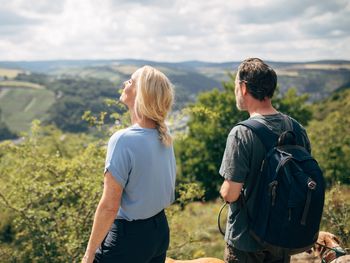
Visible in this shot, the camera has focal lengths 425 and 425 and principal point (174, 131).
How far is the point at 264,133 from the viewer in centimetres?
309

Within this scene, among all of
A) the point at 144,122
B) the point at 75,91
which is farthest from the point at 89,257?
the point at 75,91

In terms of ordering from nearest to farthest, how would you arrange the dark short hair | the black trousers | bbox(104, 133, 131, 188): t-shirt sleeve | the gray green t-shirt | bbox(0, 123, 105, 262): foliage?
bbox(104, 133, 131, 188): t-shirt sleeve
the black trousers
the gray green t-shirt
the dark short hair
bbox(0, 123, 105, 262): foliage

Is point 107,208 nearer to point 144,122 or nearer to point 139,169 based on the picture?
point 139,169

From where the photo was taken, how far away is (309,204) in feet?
9.69

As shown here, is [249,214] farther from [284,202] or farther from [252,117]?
[252,117]

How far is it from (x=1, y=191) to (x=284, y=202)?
8816 mm

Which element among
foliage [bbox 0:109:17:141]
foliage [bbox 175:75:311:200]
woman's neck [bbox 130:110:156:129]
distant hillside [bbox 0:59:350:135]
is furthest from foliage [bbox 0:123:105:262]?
foliage [bbox 0:109:17:141]

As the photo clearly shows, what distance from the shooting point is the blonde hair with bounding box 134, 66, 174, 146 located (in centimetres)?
293

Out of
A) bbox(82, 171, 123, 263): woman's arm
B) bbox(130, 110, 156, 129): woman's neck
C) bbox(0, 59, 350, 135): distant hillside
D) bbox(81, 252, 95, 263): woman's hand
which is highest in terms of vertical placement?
bbox(130, 110, 156, 129): woman's neck

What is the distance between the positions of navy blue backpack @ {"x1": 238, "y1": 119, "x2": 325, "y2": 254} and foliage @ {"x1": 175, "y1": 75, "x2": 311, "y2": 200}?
28888 millimetres

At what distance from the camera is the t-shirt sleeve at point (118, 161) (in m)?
2.79

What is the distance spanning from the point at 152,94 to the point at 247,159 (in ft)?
2.70

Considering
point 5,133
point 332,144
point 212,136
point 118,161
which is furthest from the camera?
point 5,133

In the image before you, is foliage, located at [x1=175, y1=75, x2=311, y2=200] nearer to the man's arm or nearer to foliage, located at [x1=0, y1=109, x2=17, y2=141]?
the man's arm
